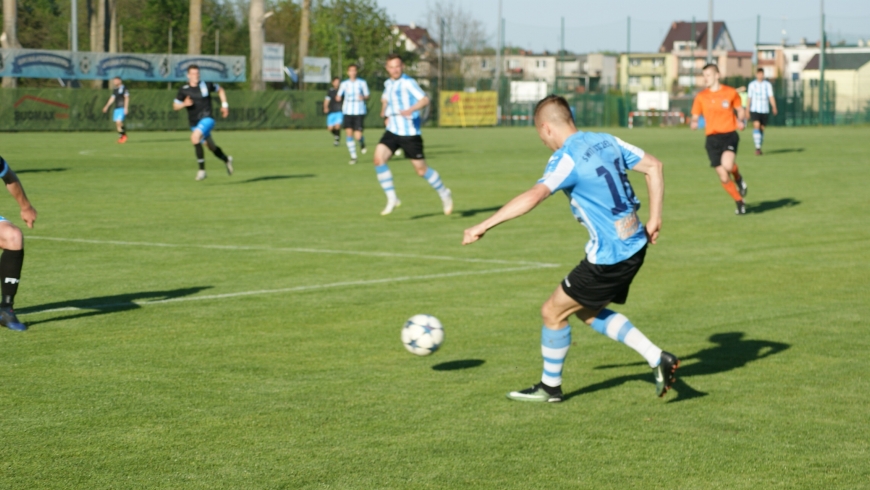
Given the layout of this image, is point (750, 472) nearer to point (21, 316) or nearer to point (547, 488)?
point (547, 488)

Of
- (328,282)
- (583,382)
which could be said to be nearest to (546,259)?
(328,282)

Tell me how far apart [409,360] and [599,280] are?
1862mm

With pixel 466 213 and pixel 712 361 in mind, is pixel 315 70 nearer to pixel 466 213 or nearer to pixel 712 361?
pixel 466 213

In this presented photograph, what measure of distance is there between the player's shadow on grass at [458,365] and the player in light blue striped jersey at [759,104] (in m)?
24.6

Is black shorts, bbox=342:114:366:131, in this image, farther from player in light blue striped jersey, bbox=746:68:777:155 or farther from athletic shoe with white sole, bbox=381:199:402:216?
athletic shoe with white sole, bbox=381:199:402:216

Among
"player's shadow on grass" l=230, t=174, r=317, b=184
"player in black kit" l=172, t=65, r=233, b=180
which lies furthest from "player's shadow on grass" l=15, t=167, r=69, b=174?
"player's shadow on grass" l=230, t=174, r=317, b=184

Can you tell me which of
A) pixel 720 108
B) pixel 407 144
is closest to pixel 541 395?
pixel 407 144

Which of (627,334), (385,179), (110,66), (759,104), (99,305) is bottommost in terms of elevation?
(99,305)

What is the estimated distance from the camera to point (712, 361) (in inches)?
279

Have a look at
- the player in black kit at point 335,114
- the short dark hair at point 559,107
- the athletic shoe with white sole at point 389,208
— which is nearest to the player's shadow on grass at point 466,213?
the athletic shoe with white sole at point 389,208

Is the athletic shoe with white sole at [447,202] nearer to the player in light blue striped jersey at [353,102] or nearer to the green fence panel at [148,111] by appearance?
the player in light blue striped jersey at [353,102]

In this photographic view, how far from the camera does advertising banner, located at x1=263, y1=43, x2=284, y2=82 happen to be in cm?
5359

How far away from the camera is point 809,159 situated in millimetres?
27562

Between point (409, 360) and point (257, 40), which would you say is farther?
point (257, 40)
